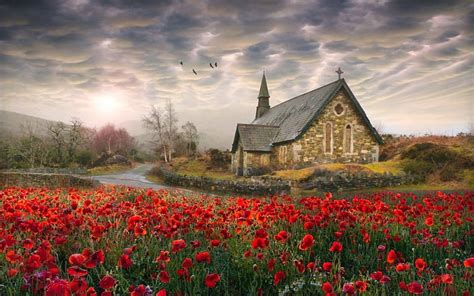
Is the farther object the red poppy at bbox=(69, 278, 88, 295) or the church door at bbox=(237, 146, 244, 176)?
the church door at bbox=(237, 146, 244, 176)

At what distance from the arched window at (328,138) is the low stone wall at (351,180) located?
7027mm

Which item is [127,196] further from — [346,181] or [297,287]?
[346,181]

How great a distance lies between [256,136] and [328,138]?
6.90 metres

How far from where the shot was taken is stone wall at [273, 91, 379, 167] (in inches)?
1059

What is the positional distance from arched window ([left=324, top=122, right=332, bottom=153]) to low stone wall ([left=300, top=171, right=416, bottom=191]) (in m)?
7.03

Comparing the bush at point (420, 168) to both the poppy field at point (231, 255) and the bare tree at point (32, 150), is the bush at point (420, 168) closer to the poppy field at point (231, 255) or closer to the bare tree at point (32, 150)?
the poppy field at point (231, 255)

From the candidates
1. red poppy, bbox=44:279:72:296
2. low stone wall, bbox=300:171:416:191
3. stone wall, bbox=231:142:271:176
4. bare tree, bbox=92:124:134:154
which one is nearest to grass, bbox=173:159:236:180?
stone wall, bbox=231:142:271:176

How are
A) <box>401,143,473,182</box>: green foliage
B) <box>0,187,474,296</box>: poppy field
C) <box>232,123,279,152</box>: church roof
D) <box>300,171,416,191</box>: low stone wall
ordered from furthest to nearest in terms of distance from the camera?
<box>232,123,279,152</box>: church roof < <box>401,143,473,182</box>: green foliage < <box>300,171,416,191</box>: low stone wall < <box>0,187,474,296</box>: poppy field

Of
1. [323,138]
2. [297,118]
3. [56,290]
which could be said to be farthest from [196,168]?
[56,290]

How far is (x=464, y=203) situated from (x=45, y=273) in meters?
8.16

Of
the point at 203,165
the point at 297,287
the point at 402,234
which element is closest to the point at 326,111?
the point at 203,165

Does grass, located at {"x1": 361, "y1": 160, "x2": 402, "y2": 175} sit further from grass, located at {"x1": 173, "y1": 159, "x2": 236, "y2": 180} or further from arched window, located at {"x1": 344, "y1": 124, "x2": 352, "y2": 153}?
grass, located at {"x1": 173, "y1": 159, "x2": 236, "y2": 180}

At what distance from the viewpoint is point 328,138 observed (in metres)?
27.5

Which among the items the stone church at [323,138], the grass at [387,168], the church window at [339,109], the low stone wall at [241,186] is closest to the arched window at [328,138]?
the stone church at [323,138]
